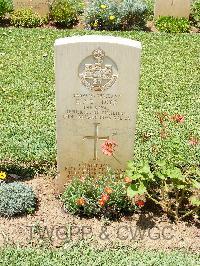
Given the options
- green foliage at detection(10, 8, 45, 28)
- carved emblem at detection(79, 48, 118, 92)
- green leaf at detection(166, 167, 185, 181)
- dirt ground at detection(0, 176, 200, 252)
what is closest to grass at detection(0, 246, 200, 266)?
dirt ground at detection(0, 176, 200, 252)

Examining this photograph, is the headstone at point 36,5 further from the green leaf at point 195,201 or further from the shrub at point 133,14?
the green leaf at point 195,201

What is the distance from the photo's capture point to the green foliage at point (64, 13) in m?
11.5

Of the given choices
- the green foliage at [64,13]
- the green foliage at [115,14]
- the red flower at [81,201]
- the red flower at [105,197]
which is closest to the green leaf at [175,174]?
the red flower at [105,197]

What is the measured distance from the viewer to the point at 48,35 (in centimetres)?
1096

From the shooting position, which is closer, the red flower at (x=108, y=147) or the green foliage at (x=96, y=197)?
the red flower at (x=108, y=147)

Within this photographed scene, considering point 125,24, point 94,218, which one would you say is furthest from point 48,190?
point 125,24

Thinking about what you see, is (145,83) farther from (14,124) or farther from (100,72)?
(100,72)

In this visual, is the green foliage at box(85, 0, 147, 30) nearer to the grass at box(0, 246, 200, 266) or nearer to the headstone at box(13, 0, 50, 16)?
the headstone at box(13, 0, 50, 16)

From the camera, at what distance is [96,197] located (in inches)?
212

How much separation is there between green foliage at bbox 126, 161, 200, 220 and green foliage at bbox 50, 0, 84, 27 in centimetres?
684

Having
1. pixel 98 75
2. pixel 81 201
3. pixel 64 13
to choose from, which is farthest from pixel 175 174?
pixel 64 13

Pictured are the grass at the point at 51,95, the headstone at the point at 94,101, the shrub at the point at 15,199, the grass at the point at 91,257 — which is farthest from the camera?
the grass at the point at 51,95

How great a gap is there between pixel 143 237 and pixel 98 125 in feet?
4.10

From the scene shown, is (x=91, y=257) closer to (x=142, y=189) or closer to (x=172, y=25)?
(x=142, y=189)
